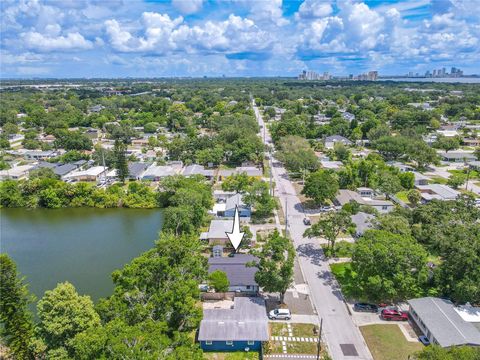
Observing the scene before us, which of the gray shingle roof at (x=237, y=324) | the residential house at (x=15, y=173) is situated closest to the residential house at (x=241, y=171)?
the residential house at (x=15, y=173)

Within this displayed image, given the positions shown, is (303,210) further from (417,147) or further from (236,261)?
(417,147)

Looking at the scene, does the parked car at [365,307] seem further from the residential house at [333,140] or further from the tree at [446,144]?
the tree at [446,144]

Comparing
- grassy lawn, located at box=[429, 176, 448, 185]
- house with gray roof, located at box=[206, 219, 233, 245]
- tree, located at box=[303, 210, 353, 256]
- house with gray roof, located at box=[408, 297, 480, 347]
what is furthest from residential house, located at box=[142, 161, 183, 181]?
grassy lawn, located at box=[429, 176, 448, 185]

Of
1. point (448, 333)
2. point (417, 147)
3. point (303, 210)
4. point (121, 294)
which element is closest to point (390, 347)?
point (448, 333)

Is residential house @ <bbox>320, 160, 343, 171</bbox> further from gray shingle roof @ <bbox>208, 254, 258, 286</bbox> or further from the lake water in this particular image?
gray shingle roof @ <bbox>208, 254, 258, 286</bbox>

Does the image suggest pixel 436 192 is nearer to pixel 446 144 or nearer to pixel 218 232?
pixel 446 144
